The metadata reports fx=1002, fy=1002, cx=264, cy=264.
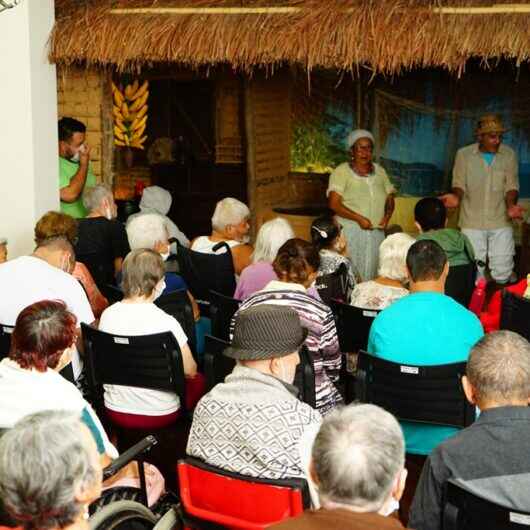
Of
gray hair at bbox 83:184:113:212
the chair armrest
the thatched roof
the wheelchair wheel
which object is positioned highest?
the thatched roof

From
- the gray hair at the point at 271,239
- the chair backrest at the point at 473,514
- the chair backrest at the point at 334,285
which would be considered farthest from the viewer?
the chair backrest at the point at 334,285

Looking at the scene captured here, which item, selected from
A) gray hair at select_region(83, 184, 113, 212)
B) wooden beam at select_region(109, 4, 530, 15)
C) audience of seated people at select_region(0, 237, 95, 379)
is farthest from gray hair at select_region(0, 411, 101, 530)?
wooden beam at select_region(109, 4, 530, 15)

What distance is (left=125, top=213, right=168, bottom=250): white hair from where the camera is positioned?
630 cm

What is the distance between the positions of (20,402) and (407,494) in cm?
203

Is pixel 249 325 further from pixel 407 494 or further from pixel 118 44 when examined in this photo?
pixel 118 44

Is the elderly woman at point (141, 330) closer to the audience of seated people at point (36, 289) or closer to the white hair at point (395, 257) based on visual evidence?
the audience of seated people at point (36, 289)

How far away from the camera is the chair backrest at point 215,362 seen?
463 centimetres

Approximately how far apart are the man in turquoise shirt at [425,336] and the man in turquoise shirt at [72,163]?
384 centimetres

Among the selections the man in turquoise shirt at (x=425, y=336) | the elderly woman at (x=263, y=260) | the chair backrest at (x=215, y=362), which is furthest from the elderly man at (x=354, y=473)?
the elderly woman at (x=263, y=260)

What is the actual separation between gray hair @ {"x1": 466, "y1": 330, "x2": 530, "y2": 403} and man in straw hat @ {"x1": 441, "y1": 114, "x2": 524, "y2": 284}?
202 inches

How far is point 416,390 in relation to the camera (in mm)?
4312

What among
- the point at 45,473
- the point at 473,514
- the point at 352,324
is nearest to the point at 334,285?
the point at 352,324

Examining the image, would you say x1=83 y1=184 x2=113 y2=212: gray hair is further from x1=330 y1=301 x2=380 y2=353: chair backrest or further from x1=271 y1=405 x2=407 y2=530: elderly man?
x1=271 y1=405 x2=407 y2=530: elderly man

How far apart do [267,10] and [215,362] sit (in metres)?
3.47
